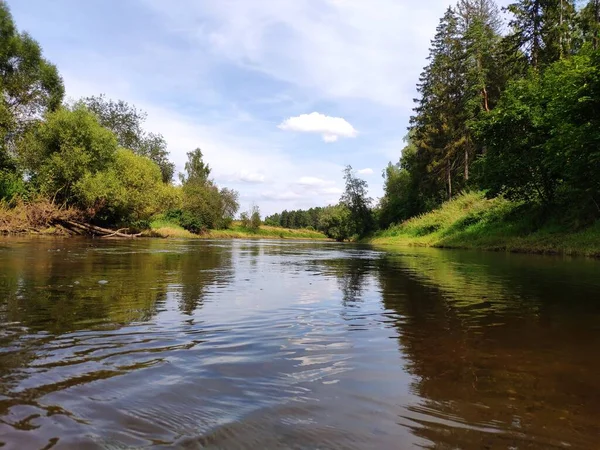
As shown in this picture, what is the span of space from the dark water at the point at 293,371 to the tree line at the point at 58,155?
30.4 m

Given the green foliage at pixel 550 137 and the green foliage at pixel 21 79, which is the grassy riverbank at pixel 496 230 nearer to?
the green foliage at pixel 550 137

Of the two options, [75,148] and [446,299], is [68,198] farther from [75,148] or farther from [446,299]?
[446,299]

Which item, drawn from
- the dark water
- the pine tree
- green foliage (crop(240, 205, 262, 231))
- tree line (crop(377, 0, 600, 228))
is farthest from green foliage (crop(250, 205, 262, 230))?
the dark water

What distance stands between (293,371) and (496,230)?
27.0 m

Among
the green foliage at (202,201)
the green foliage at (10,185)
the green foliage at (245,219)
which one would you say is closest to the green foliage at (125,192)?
the green foliage at (10,185)

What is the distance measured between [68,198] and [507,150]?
32.9 metres

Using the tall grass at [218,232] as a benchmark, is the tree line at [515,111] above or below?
above

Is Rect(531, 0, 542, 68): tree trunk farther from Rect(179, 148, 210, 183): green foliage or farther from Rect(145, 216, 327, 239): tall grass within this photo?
Rect(179, 148, 210, 183): green foliage

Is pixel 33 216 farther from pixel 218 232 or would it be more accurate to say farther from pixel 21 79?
pixel 218 232

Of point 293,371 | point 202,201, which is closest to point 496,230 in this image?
point 293,371

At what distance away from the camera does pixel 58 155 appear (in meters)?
32.9

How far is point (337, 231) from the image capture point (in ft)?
277

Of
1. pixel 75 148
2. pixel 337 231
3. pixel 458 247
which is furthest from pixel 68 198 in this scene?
pixel 337 231

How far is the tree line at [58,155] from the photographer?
108ft
